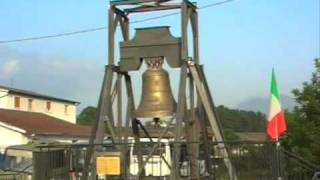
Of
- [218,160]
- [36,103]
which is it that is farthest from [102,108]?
[36,103]

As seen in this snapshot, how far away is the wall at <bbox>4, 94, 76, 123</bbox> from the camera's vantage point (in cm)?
5962

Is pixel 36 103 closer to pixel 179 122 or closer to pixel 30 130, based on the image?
pixel 30 130

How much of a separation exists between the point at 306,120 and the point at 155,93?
12.6 meters

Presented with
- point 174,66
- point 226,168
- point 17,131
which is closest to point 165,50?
point 174,66

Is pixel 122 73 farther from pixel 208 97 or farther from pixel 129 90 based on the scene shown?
pixel 208 97

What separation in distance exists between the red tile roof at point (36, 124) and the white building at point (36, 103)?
8.93 ft

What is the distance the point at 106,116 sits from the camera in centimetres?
1523

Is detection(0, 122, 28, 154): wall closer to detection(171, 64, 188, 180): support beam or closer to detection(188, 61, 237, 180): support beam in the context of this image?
detection(188, 61, 237, 180): support beam

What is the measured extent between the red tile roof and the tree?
2298 centimetres

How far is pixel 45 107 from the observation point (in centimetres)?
6538

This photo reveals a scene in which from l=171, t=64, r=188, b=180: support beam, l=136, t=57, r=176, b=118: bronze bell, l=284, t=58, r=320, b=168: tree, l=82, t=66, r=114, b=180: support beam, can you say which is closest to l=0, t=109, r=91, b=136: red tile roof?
l=284, t=58, r=320, b=168: tree

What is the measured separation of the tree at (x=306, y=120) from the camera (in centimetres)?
2531

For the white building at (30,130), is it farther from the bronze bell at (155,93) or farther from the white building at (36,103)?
the bronze bell at (155,93)

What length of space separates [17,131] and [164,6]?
3114cm
